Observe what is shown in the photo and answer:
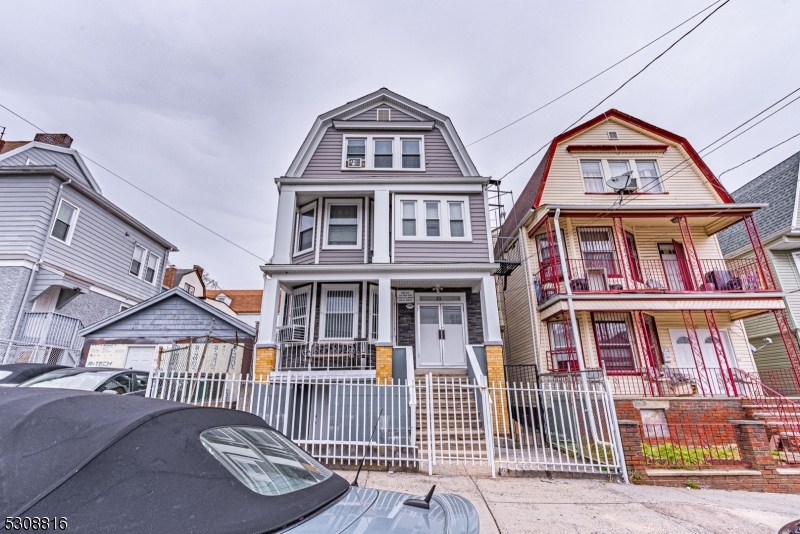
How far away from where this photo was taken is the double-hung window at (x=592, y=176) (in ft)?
43.4

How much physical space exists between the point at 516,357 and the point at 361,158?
30.5 ft

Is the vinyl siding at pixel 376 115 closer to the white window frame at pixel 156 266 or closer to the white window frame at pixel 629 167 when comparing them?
the white window frame at pixel 629 167

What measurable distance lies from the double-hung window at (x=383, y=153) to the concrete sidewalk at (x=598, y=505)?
9.05 metres

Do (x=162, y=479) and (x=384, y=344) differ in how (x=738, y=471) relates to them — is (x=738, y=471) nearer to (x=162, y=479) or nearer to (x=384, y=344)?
(x=384, y=344)

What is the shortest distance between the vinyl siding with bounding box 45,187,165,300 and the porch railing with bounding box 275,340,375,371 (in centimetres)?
979

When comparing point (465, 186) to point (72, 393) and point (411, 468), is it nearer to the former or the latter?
point (411, 468)

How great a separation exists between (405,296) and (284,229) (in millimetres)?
4225

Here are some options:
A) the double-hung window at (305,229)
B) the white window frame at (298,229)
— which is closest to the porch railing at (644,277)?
the white window frame at (298,229)

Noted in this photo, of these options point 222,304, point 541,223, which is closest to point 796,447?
point 541,223

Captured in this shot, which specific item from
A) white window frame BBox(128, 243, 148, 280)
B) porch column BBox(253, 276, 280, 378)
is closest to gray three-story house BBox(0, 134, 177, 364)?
white window frame BBox(128, 243, 148, 280)

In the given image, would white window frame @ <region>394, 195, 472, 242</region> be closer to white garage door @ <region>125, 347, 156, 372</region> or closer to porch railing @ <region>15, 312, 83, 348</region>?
white garage door @ <region>125, 347, 156, 372</region>

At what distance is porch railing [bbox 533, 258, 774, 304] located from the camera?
11367 millimetres

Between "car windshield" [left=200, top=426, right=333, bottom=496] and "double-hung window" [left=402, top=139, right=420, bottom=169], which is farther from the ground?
"double-hung window" [left=402, top=139, right=420, bottom=169]

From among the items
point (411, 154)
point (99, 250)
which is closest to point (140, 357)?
point (99, 250)
